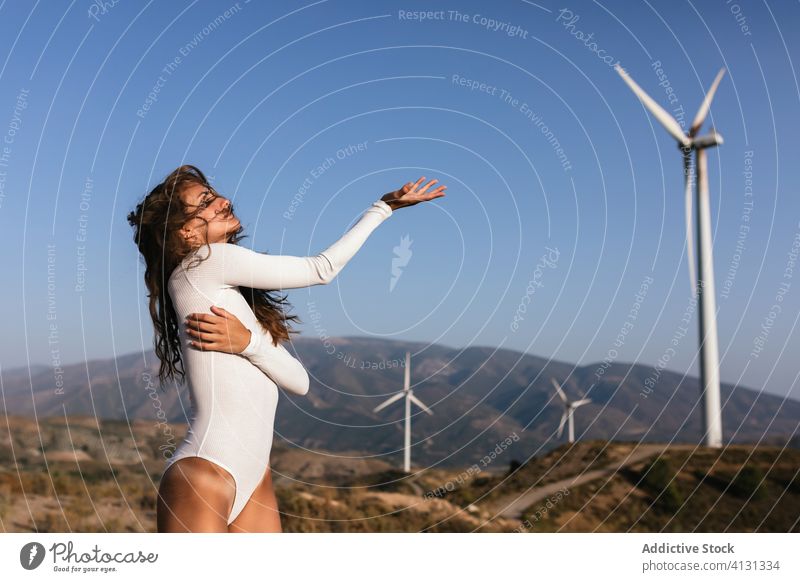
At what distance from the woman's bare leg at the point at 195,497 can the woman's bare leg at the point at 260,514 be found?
40 cm

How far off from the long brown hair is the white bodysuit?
24cm

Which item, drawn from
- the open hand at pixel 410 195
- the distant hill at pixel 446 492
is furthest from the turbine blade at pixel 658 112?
the open hand at pixel 410 195

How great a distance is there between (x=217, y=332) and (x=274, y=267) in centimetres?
67

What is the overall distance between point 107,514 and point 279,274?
25.3 m

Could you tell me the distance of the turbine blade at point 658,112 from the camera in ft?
105

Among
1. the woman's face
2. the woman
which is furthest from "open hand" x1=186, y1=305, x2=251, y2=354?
the woman's face

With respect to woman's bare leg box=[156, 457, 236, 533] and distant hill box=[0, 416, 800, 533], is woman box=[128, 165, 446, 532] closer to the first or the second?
woman's bare leg box=[156, 457, 236, 533]

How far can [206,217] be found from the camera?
241 inches

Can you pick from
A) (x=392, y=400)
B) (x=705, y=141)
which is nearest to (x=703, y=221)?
(x=705, y=141)

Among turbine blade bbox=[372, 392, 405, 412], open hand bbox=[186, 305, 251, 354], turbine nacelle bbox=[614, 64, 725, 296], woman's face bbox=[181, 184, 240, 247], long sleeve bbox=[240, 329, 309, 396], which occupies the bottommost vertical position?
turbine blade bbox=[372, 392, 405, 412]

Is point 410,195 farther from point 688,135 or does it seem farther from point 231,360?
point 688,135

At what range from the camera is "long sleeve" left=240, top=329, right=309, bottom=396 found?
5965 mm
